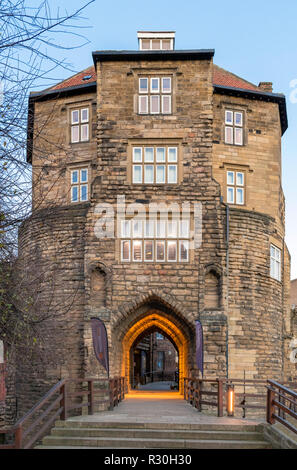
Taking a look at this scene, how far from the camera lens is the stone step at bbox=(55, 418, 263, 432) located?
12.0m

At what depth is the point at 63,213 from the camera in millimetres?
22312

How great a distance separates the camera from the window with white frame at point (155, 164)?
70.6ft

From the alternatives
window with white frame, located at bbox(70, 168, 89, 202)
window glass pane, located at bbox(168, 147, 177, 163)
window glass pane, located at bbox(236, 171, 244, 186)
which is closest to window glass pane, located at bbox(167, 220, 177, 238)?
window glass pane, located at bbox(168, 147, 177, 163)

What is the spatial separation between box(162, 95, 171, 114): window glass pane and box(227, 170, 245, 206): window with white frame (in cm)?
342

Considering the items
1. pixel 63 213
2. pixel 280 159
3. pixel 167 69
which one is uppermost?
pixel 167 69

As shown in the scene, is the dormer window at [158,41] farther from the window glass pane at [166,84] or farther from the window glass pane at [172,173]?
the window glass pane at [172,173]

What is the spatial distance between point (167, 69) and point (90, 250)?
7268mm

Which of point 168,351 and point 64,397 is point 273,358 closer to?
point 64,397

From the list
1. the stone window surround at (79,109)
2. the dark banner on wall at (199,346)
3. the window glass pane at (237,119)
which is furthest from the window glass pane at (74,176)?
the dark banner on wall at (199,346)

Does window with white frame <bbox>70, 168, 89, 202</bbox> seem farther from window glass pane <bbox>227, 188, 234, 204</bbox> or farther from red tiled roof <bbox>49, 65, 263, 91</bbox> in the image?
window glass pane <bbox>227, 188, 234, 204</bbox>
